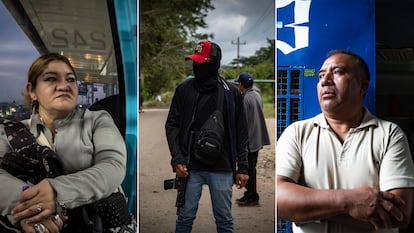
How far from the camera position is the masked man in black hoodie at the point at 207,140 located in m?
2.52

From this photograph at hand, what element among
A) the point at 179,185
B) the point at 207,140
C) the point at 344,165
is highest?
the point at 207,140

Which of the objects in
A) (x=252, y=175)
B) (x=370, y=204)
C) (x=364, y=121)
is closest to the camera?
(x=370, y=204)

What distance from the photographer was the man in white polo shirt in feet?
7.72

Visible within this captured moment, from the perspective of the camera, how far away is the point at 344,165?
239 cm

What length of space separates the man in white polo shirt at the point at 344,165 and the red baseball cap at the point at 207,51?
0.60m

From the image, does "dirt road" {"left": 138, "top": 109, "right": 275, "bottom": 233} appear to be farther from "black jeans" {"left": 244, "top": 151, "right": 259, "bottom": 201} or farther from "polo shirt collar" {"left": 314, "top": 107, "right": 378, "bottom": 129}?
"polo shirt collar" {"left": 314, "top": 107, "right": 378, "bottom": 129}

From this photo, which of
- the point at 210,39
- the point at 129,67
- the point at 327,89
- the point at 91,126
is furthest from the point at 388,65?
the point at 91,126

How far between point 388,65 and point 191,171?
4.21 feet

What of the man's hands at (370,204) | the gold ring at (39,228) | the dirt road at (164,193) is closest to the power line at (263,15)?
the dirt road at (164,193)

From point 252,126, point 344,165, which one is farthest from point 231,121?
point 344,165

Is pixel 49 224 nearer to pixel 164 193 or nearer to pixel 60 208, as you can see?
pixel 60 208

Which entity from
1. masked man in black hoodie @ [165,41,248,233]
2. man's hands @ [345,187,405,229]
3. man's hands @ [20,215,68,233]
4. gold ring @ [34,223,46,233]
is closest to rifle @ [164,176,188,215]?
masked man in black hoodie @ [165,41,248,233]

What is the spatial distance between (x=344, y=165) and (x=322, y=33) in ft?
2.46

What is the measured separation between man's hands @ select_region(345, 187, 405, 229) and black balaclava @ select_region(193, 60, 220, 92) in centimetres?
98
